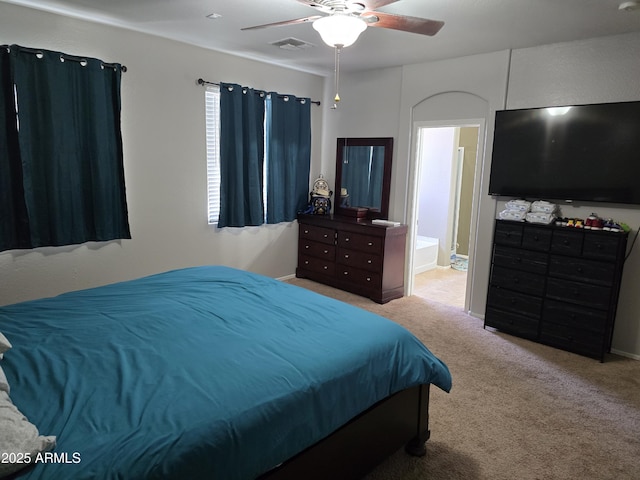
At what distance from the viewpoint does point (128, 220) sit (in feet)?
12.6

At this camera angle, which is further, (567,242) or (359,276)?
(359,276)

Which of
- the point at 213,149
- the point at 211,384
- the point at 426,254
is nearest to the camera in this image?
the point at 211,384

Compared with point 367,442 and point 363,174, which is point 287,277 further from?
point 367,442

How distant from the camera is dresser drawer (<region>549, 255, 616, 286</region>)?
327 cm

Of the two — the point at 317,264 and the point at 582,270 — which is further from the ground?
the point at 582,270

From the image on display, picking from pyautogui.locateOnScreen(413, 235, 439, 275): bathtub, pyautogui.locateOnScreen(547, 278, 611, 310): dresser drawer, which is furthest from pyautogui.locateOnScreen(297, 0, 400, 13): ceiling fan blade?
pyautogui.locateOnScreen(413, 235, 439, 275): bathtub

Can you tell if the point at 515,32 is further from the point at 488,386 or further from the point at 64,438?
the point at 64,438

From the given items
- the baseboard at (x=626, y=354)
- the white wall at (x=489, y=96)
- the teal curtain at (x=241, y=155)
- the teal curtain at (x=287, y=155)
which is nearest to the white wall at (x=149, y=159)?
the teal curtain at (x=241, y=155)

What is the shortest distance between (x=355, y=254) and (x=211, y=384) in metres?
3.37

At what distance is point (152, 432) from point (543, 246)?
3337 millimetres

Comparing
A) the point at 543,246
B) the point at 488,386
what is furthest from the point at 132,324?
the point at 543,246

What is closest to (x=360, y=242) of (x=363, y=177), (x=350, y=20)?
(x=363, y=177)

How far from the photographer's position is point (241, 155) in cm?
452

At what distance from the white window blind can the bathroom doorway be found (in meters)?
2.70
